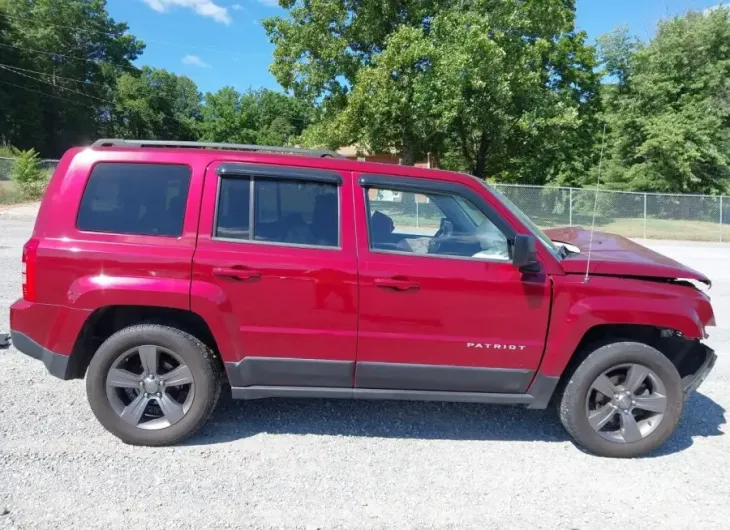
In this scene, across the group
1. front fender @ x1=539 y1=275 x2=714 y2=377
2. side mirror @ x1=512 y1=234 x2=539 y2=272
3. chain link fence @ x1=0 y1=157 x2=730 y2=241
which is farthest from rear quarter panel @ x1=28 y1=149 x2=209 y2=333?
chain link fence @ x1=0 y1=157 x2=730 y2=241

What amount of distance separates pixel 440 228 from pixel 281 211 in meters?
1.09

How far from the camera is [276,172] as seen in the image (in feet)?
11.2

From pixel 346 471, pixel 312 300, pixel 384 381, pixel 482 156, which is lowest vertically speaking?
pixel 346 471

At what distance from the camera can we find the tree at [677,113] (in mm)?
28109

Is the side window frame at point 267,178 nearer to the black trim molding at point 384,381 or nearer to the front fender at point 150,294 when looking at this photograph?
the front fender at point 150,294

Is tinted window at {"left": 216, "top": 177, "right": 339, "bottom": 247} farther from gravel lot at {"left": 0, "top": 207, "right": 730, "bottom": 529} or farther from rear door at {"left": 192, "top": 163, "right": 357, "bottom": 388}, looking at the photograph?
gravel lot at {"left": 0, "top": 207, "right": 730, "bottom": 529}

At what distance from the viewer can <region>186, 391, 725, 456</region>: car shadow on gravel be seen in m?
3.68

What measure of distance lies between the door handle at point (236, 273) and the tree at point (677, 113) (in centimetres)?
2998

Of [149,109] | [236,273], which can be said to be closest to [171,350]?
[236,273]

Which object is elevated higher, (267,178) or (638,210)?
(638,210)

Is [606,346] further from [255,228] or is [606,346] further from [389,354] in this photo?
[255,228]

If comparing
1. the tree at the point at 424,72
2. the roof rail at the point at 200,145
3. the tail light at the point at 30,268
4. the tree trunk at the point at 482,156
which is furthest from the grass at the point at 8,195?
the tail light at the point at 30,268

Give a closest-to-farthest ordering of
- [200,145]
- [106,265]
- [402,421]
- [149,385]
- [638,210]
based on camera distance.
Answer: [106,265] → [149,385] → [200,145] → [402,421] → [638,210]

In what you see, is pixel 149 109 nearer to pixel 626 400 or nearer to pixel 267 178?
pixel 267 178
